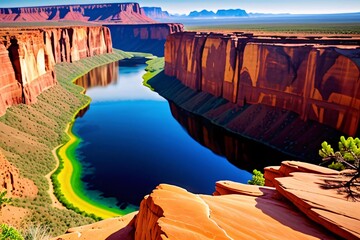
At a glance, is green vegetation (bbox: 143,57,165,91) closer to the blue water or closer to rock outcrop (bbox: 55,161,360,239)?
the blue water

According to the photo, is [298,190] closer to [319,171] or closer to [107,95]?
[319,171]

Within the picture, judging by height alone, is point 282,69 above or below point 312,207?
above

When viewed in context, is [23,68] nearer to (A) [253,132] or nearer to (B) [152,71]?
(A) [253,132]

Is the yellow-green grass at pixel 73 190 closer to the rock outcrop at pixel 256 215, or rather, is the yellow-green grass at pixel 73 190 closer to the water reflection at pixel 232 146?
the rock outcrop at pixel 256 215

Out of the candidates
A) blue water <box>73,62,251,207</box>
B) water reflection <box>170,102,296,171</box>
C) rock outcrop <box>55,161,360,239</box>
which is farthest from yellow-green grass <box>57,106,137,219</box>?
water reflection <box>170,102,296,171</box>

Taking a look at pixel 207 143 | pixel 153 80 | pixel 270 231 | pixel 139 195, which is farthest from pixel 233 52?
pixel 270 231

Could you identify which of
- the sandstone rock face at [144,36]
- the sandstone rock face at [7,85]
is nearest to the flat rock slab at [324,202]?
the sandstone rock face at [7,85]

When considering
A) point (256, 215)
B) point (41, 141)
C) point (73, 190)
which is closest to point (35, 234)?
point (73, 190)
